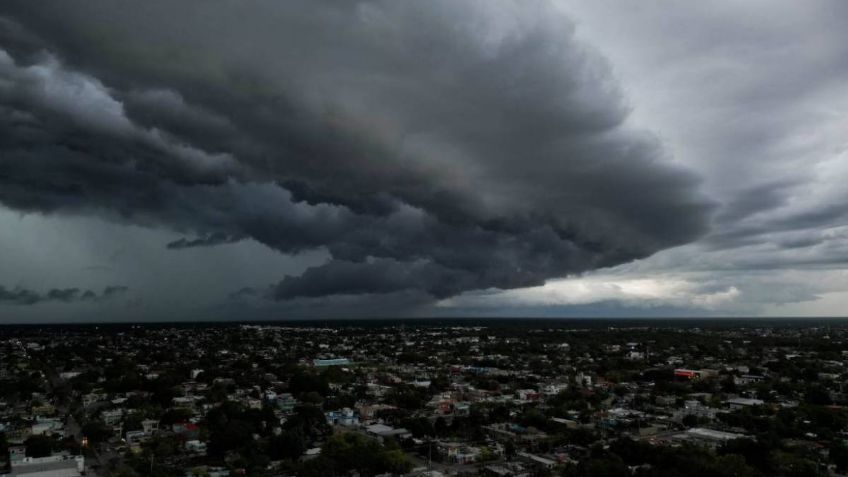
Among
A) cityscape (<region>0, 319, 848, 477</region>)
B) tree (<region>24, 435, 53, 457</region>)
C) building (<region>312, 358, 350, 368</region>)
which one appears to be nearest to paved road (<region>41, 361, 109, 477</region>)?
cityscape (<region>0, 319, 848, 477</region>)

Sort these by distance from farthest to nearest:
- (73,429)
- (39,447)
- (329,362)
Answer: (329,362)
(73,429)
(39,447)

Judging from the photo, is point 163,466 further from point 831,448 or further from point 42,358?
point 42,358

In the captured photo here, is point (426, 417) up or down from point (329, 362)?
down

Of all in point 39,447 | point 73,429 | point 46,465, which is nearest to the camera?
point 46,465

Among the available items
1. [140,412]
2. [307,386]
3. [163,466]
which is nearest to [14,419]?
[140,412]

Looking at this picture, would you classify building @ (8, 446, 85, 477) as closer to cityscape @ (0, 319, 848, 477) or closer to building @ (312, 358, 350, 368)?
cityscape @ (0, 319, 848, 477)

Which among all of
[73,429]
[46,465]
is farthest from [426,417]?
[73,429]

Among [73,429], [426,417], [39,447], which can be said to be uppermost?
[39,447]

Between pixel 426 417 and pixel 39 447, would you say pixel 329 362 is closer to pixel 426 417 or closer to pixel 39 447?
pixel 426 417

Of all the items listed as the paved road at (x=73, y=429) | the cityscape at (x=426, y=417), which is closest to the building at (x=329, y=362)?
the cityscape at (x=426, y=417)
